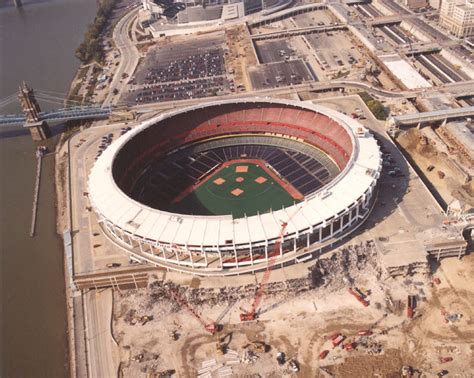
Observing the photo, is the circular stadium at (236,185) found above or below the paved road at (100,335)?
above

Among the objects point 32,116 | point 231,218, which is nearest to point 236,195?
point 231,218

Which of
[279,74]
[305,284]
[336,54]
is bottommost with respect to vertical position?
[305,284]

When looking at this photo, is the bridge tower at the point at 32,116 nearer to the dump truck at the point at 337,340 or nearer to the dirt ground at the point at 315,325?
the dirt ground at the point at 315,325

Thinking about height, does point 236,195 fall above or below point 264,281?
above

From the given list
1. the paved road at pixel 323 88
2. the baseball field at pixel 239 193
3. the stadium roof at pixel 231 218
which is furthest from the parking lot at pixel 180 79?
the stadium roof at pixel 231 218

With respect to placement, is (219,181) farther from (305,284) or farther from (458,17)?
(458,17)

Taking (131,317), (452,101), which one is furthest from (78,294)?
(452,101)
